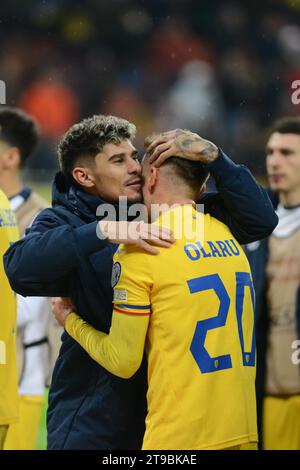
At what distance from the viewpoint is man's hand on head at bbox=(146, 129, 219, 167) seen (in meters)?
2.84

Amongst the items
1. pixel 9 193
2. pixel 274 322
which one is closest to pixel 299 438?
pixel 274 322

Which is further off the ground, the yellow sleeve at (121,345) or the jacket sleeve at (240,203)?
the jacket sleeve at (240,203)

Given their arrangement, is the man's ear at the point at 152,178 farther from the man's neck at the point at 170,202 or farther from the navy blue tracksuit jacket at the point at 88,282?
the navy blue tracksuit jacket at the point at 88,282

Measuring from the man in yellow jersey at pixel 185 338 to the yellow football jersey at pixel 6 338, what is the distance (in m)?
0.94

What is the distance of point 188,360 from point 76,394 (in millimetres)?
569

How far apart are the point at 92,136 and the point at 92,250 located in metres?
0.53

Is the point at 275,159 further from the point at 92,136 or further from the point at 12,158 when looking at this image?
the point at 92,136

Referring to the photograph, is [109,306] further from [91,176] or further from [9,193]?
[9,193]

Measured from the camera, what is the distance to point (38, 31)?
10469 mm

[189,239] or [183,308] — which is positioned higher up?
[189,239]

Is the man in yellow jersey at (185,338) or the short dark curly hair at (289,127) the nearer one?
the man in yellow jersey at (185,338)

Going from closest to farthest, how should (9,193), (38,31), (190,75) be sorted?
(9,193)
(190,75)
(38,31)

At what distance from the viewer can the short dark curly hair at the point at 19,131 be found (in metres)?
5.50
